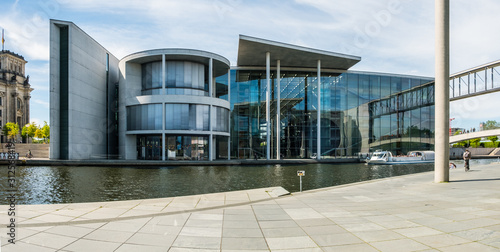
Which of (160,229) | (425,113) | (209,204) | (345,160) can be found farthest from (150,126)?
(425,113)

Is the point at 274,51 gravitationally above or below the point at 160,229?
above

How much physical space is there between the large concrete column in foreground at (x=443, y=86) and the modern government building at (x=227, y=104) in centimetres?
2964

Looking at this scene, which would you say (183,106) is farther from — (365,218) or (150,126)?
(365,218)

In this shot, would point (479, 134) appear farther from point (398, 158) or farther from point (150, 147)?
point (150, 147)

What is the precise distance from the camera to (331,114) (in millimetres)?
53750

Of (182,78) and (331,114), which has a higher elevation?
(182,78)

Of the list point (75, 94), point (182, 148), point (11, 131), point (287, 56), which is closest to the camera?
point (75, 94)

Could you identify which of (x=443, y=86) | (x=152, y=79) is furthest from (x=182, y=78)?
(x=443, y=86)

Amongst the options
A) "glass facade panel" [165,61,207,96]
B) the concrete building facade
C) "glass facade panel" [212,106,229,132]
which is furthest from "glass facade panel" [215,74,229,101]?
the concrete building facade

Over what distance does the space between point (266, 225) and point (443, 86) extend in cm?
1430

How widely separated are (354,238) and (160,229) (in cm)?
475

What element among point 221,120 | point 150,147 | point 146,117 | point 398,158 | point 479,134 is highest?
point 146,117

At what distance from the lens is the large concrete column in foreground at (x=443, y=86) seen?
16344 millimetres

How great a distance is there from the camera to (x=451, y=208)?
9.62m
